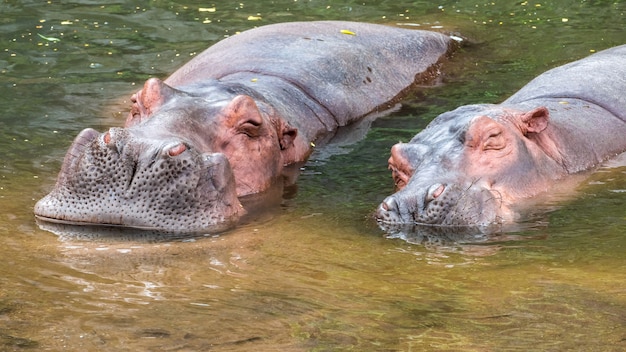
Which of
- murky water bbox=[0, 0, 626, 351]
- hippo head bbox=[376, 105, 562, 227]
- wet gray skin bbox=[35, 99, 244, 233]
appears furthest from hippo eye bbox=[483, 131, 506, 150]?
wet gray skin bbox=[35, 99, 244, 233]

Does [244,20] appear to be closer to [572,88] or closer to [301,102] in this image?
[301,102]

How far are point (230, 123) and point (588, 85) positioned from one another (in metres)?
2.68

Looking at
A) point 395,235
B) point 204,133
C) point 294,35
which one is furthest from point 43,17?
point 395,235

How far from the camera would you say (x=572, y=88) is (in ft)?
28.8

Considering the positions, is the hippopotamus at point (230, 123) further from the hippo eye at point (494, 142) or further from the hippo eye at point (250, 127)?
the hippo eye at point (494, 142)

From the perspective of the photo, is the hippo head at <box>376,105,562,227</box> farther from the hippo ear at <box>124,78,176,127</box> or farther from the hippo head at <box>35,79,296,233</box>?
the hippo ear at <box>124,78,176,127</box>

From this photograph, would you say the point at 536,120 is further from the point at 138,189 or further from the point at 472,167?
the point at 138,189

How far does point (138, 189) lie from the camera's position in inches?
265

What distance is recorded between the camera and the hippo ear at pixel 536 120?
7559mm

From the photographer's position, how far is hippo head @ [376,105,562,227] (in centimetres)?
681

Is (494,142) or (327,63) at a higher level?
(327,63)

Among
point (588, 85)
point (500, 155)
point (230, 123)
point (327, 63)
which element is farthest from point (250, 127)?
point (588, 85)

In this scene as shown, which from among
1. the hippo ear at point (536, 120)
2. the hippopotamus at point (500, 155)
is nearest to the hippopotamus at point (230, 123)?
the hippopotamus at point (500, 155)

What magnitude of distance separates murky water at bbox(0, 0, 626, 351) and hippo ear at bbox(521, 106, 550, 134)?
457 millimetres
